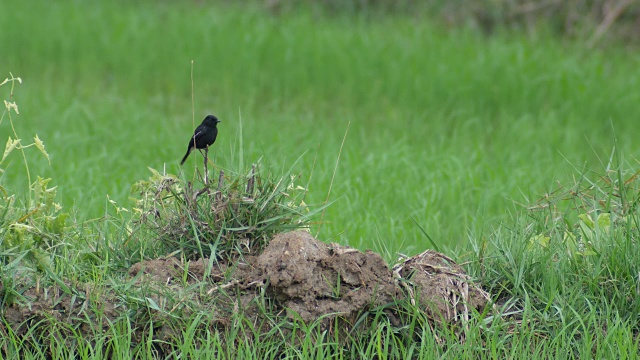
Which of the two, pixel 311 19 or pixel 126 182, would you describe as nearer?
pixel 126 182

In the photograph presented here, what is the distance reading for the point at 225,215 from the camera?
396cm

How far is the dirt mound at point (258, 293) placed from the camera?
3.68 metres

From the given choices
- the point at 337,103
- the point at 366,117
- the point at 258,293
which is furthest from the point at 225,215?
the point at 337,103

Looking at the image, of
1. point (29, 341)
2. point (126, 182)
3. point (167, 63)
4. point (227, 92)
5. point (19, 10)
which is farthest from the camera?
point (19, 10)

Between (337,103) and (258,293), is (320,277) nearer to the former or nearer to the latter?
(258,293)

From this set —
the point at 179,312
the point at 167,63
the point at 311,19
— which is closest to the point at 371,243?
the point at 179,312

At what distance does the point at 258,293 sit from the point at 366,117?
216 inches

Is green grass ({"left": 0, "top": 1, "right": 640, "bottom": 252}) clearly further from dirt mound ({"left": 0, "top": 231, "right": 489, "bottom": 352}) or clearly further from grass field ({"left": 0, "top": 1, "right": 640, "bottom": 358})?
dirt mound ({"left": 0, "top": 231, "right": 489, "bottom": 352})

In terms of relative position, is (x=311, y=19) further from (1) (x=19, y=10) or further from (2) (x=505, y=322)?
(2) (x=505, y=322)

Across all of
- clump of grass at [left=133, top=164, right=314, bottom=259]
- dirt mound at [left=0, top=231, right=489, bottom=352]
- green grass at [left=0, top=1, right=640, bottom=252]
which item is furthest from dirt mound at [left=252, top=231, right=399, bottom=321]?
green grass at [left=0, top=1, right=640, bottom=252]

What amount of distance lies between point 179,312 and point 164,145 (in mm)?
3983

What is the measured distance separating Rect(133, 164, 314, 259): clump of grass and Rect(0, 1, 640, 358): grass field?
19cm

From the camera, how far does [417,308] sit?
370 centimetres

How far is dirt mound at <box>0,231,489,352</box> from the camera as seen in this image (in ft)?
12.1
